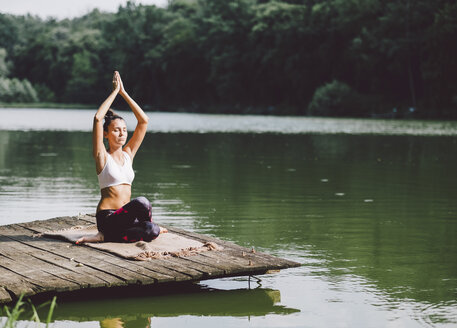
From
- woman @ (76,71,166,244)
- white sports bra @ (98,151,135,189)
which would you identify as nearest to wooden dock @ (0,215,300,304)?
woman @ (76,71,166,244)

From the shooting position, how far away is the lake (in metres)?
5.77

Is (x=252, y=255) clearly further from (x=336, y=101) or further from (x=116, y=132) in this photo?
(x=336, y=101)

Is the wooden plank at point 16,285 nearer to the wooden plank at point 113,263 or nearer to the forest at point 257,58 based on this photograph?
the wooden plank at point 113,263

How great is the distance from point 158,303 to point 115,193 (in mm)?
1337

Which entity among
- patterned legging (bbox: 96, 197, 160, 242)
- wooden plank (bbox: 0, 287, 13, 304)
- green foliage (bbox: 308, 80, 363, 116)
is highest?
→ green foliage (bbox: 308, 80, 363, 116)

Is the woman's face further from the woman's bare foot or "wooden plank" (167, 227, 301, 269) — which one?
"wooden plank" (167, 227, 301, 269)

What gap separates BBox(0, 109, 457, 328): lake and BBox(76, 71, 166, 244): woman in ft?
2.46

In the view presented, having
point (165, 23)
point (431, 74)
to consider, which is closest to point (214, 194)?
point (431, 74)

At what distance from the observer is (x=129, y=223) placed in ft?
22.0

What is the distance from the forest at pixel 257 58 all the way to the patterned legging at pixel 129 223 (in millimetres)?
52876

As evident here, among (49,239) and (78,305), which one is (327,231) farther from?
A: (78,305)

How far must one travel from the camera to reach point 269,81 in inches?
3027

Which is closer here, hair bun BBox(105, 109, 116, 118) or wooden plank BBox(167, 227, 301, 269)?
wooden plank BBox(167, 227, 301, 269)

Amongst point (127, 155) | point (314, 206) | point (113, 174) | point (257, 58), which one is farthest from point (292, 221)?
point (257, 58)
